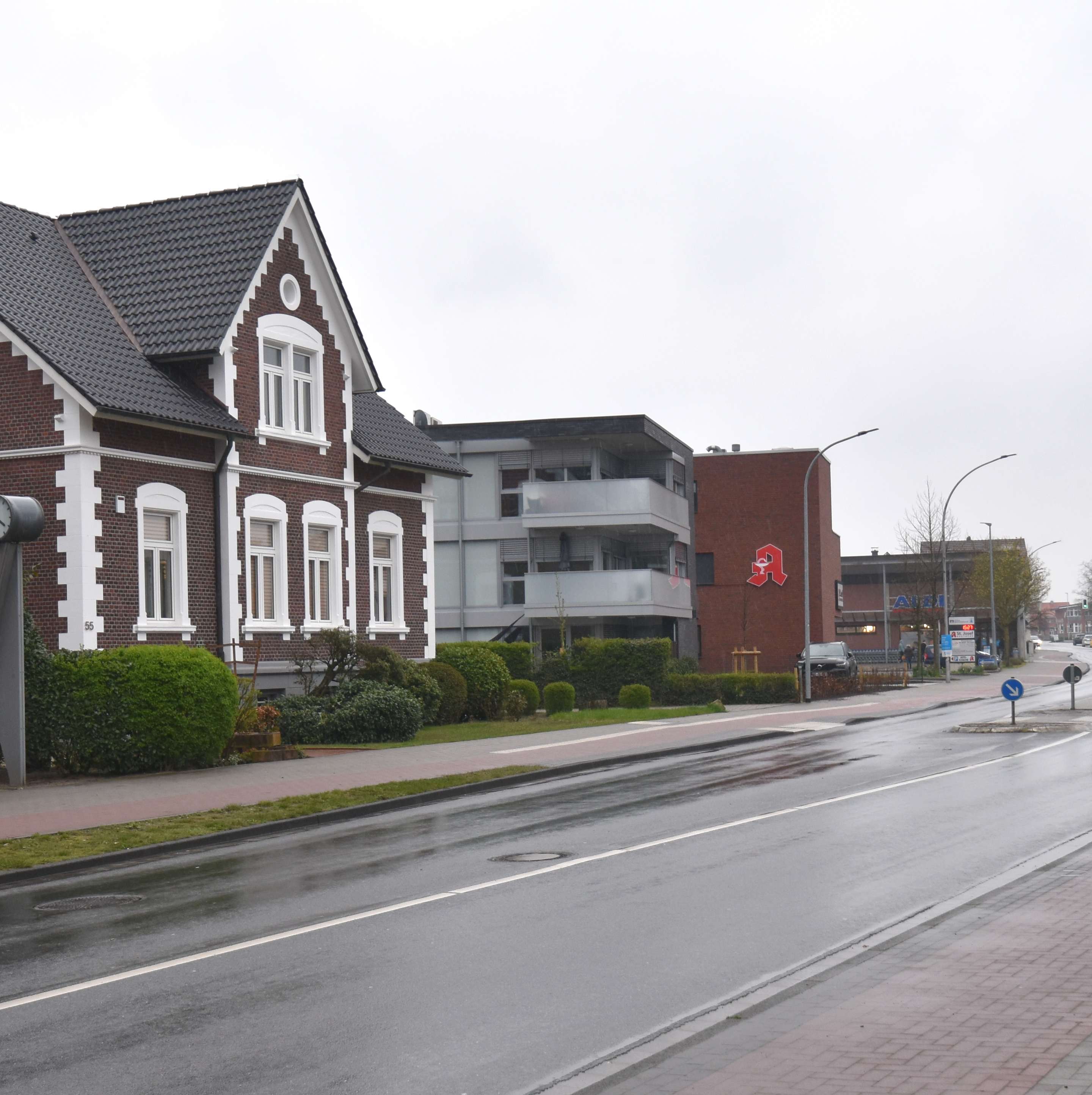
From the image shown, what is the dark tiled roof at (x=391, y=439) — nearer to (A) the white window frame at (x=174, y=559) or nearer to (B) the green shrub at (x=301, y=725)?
(A) the white window frame at (x=174, y=559)

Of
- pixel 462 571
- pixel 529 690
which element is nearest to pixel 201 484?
pixel 529 690

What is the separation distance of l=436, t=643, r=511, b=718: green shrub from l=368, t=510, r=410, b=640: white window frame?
4.11 ft

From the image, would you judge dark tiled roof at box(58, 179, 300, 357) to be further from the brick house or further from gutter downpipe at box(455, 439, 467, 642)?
gutter downpipe at box(455, 439, 467, 642)

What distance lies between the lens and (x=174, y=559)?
80.3 ft

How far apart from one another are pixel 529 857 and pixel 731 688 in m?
30.8

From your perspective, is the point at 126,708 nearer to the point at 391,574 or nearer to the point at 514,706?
the point at 391,574

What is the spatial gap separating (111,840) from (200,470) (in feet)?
39.3

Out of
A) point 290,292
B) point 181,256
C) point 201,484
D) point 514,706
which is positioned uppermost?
point 181,256

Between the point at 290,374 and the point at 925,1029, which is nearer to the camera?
the point at 925,1029

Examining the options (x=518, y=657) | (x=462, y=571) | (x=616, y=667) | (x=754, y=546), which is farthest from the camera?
(x=754, y=546)

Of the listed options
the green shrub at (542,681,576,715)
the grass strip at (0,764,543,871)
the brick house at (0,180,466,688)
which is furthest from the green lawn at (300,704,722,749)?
the grass strip at (0,764,543,871)

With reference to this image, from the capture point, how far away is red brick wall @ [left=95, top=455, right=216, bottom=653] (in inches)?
900

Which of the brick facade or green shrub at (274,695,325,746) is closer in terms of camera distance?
the brick facade

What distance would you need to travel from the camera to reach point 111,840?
13.9 meters
